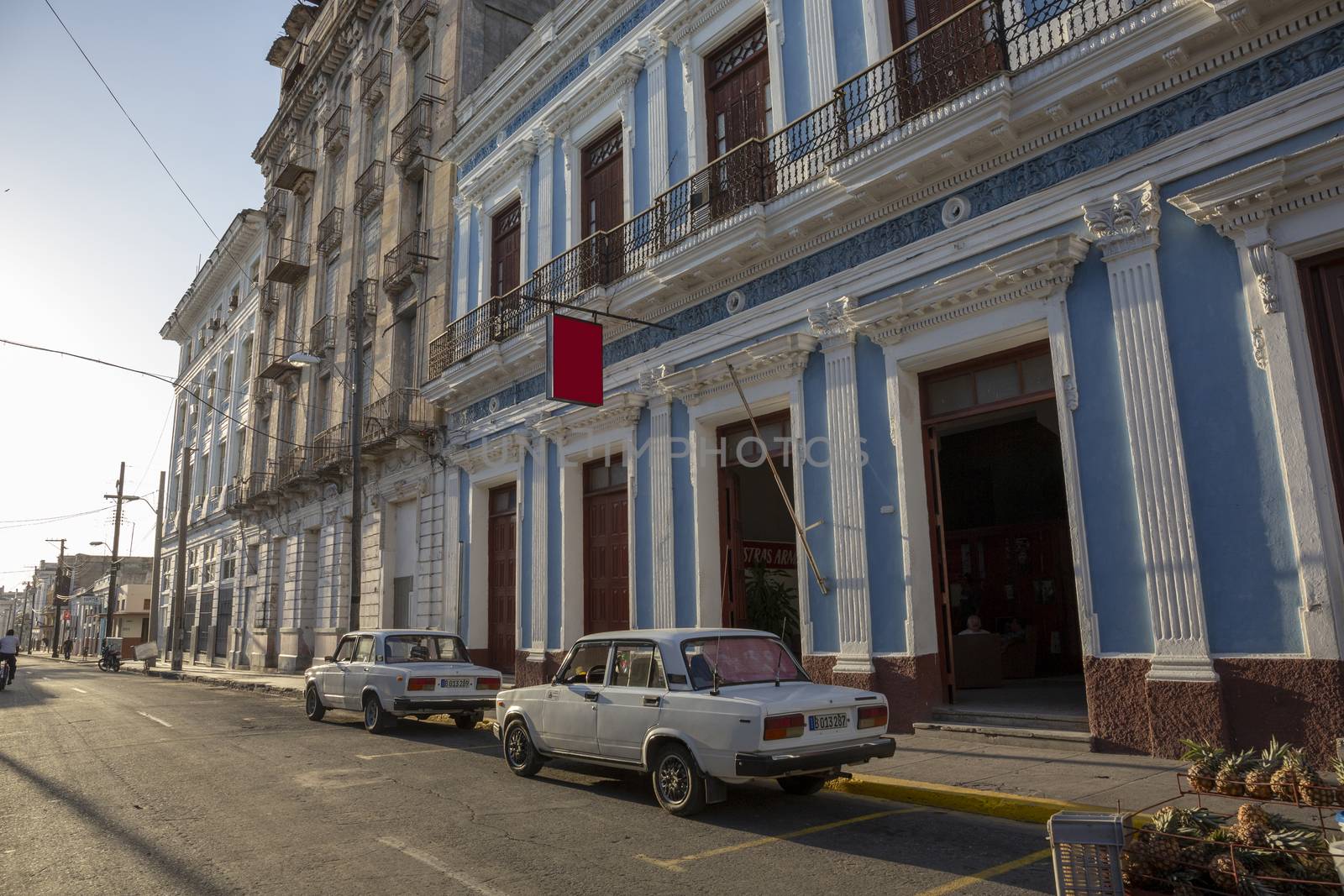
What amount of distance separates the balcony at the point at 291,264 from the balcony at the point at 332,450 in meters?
7.38

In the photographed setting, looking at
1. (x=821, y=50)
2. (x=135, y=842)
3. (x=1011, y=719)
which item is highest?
(x=821, y=50)

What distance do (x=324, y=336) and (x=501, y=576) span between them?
13.3 meters

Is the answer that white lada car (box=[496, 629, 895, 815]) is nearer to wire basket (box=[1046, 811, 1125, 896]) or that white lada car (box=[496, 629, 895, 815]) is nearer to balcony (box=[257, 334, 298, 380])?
wire basket (box=[1046, 811, 1125, 896])

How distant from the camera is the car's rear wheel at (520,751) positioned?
8.54 metres

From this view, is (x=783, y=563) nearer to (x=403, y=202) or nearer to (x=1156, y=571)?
(x=1156, y=571)

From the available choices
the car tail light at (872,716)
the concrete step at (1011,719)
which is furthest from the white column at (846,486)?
the car tail light at (872,716)

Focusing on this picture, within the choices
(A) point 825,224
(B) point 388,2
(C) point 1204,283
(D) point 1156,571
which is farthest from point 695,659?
(B) point 388,2

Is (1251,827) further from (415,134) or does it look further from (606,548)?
(415,134)

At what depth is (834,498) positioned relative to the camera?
37.5 feet

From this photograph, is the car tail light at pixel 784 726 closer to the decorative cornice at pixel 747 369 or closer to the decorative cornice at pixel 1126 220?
the decorative cornice at pixel 1126 220

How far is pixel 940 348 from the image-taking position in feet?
34.3

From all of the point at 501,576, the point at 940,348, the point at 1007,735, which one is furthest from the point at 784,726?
the point at 501,576

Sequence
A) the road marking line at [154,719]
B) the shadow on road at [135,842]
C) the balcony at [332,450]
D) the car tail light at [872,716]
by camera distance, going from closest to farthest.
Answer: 1. the shadow on road at [135,842]
2. the car tail light at [872,716]
3. the road marking line at [154,719]
4. the balcony at [332,450]

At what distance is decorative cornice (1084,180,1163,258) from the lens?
28.4 ft
